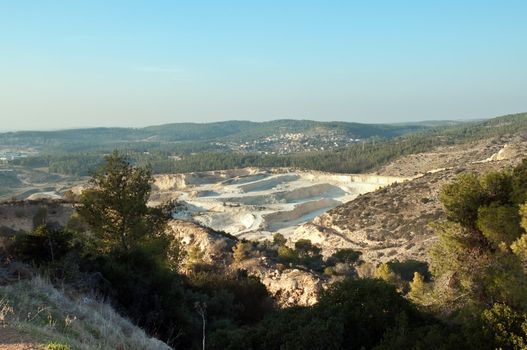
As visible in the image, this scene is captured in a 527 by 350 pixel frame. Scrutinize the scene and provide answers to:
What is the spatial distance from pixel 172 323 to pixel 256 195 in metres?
70.2

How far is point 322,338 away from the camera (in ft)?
28.6

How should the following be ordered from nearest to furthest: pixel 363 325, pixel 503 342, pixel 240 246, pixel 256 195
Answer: pixel 503 342, pixel 363 325, pixel 240 246, pixel 256 195

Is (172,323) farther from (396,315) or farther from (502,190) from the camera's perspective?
(502,190)

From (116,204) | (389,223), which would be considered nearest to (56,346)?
(116,204)

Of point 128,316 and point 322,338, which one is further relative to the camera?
point 128,316

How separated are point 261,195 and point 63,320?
73786 mm

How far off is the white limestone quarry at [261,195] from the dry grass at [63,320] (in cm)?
4334

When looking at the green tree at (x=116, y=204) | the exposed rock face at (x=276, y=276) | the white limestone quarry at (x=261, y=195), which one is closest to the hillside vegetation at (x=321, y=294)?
the green tree at (x=116, y=204)

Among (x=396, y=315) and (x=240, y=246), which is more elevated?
(x=396, y=315)

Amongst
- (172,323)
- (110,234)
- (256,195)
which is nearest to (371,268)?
(110,234)

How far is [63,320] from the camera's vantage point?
7090mm

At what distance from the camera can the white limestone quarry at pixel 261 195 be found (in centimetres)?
6202

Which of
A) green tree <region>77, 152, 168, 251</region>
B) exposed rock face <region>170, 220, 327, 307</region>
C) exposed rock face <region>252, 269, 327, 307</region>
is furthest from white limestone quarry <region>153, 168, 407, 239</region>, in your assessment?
green tree <region>77, 152, 168, 251</region>

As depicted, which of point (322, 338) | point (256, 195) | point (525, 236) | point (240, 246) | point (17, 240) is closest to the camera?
point (322, 338)
